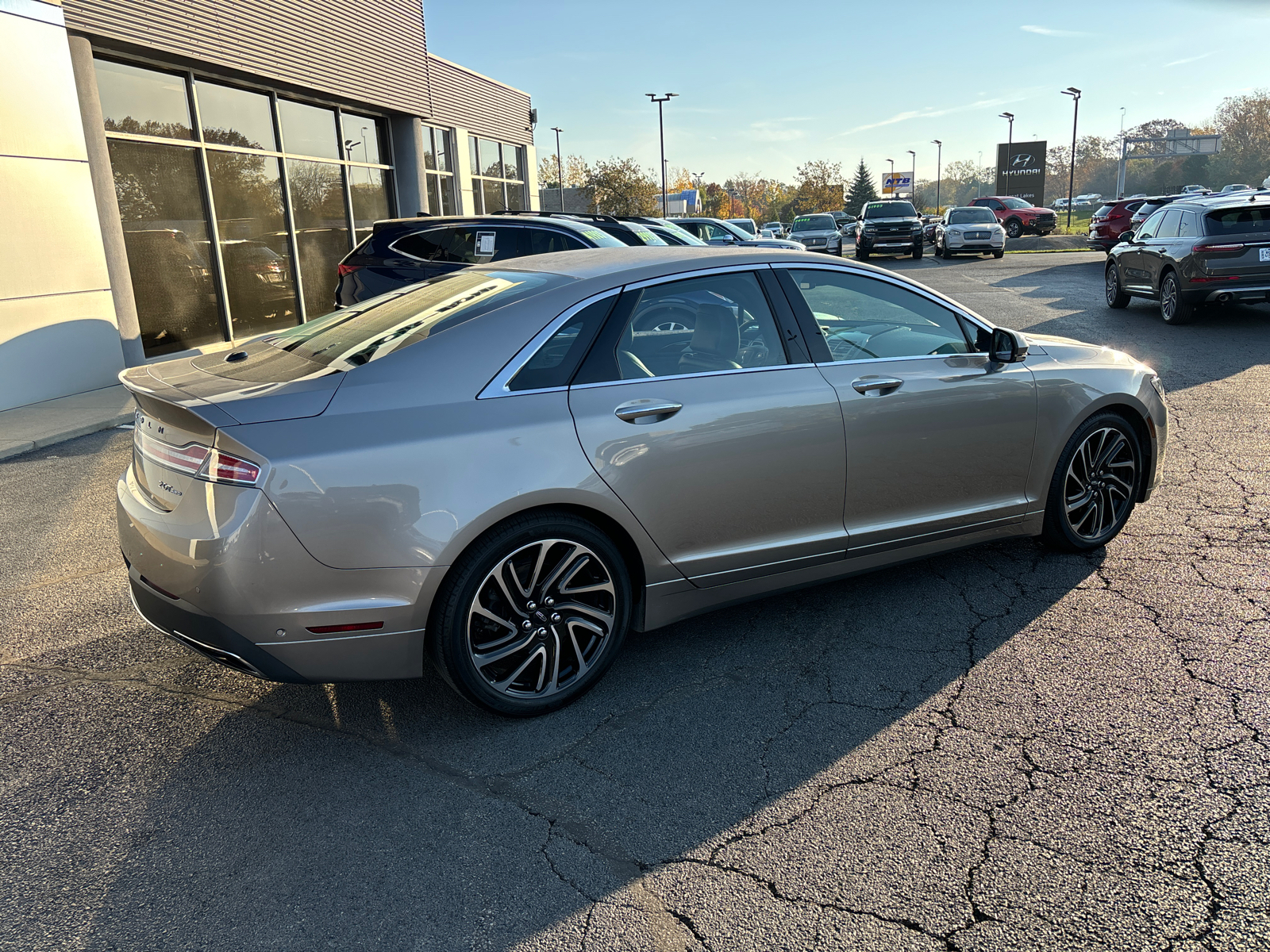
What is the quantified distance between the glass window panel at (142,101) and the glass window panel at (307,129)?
7.70 feet

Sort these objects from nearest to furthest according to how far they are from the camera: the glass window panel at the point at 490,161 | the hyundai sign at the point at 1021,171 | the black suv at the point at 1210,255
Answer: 1. the black suv at the point at 1210,255
2. the glass window panel at the point at 490,161
3. the hyundai sign at the point at 1021,171

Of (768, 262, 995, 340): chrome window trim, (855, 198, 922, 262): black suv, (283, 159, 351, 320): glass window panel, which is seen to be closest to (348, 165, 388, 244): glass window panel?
(283, 159, 351, 320): glass window panel

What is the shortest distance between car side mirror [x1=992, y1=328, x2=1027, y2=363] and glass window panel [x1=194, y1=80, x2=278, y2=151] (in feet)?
41.4

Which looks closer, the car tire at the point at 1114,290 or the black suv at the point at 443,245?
the black suv at the point at 443,245

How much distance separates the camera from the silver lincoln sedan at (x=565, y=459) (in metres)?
2.97

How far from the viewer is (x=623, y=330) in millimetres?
3590

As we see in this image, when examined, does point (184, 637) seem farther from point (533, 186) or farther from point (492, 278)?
point (533, 186)

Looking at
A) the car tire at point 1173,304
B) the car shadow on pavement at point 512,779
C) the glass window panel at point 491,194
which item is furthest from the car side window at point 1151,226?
the glass window panel at point 491,194

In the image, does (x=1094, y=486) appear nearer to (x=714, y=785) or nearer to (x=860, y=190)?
(x=714, y=785)

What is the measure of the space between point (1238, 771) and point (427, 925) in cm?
258

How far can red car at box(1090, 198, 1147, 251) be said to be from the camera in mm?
28078

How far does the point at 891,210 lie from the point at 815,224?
454 cm

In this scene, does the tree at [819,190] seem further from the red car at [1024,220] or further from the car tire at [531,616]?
the car tire at [531,616]

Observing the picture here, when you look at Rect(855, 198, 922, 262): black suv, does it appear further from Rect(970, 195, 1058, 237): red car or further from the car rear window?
the car rear window
